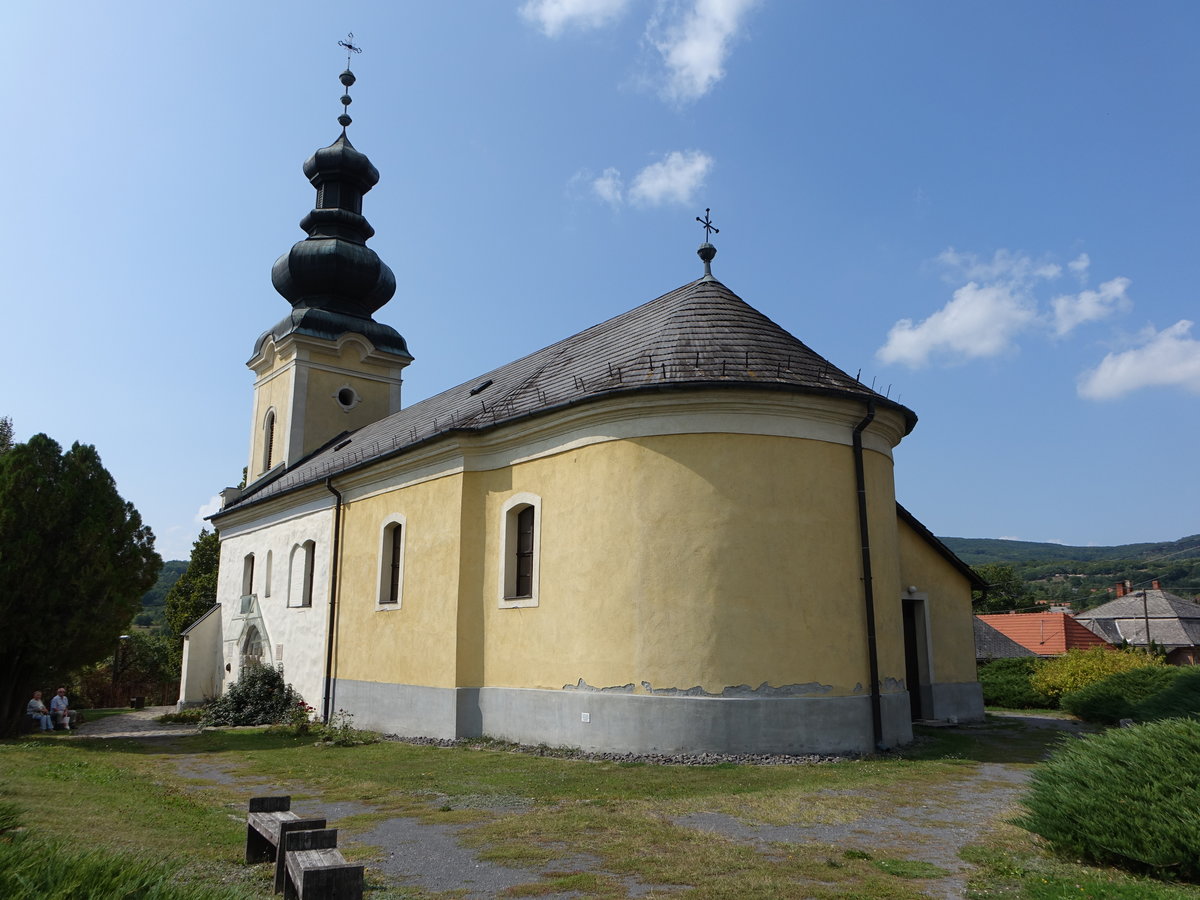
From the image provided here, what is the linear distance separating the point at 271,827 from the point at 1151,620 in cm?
6949

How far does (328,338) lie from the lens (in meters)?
28.6

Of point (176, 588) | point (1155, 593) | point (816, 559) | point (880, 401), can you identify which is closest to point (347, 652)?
point (816, 559)

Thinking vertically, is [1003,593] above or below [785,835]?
above

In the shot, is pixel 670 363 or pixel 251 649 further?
pixel 251 649

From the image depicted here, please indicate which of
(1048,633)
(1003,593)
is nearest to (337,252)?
(1048,633)

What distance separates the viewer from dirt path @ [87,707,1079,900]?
20.9ft

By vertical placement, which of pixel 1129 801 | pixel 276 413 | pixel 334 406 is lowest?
pixel 1129 801

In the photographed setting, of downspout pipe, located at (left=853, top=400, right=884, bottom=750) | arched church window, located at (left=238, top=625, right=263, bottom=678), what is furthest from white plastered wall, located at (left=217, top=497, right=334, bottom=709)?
downspout pipe, located at (left=853, top=400, right=884, bottom=750)

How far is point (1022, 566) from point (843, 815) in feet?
562

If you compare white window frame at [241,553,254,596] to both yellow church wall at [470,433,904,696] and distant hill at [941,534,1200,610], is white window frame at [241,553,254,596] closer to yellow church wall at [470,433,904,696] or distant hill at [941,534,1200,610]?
yellow church wall at [470,433,904,696]

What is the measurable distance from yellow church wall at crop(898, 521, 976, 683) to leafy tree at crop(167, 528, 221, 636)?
32.1 meters

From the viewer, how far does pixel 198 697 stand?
26812 mm

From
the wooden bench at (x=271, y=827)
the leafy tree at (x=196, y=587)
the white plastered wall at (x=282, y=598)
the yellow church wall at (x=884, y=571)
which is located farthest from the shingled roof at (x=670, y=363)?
the leafy tree at (x=196, y=587)

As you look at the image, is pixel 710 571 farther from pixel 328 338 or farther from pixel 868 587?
pixel 328 338
